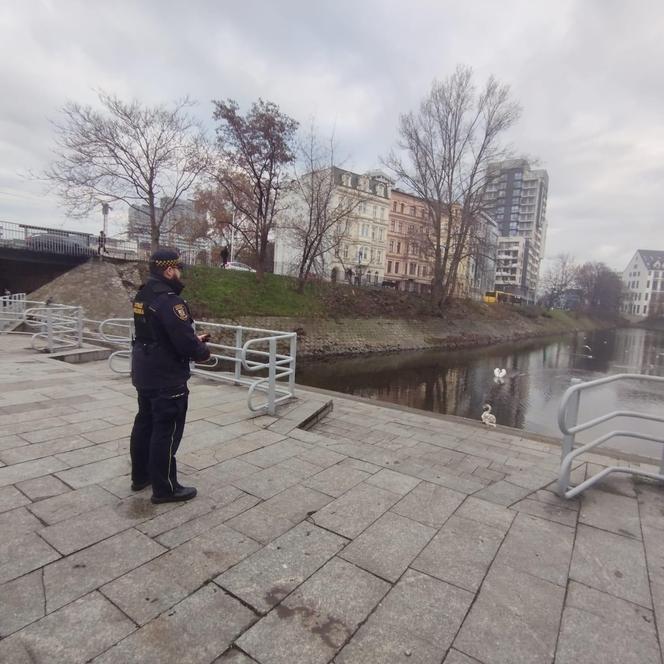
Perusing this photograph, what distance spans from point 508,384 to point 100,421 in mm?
16388

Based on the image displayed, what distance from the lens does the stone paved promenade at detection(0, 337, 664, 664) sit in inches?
75.6

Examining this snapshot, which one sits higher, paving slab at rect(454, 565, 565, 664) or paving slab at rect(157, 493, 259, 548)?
paving slab at rect(454, 565, 565, 664)

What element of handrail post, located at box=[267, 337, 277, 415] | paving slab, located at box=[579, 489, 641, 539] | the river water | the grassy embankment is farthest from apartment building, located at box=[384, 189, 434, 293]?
paving slab, located at box=[579, 489, 641, 539]

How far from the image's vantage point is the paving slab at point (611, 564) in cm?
246

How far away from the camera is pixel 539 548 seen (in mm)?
2842

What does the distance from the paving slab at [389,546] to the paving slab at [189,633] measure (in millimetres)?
801

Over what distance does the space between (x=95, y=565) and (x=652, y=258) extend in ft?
469

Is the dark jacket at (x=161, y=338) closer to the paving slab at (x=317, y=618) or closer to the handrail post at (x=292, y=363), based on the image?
the paving slab at (x=317, y=618)

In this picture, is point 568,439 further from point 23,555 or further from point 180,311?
point 23,555

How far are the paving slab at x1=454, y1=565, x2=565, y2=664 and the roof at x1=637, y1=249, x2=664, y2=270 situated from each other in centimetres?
13755

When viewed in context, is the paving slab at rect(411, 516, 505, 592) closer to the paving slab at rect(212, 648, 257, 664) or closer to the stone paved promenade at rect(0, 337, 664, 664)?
the stone paved promenade at rect(0, 337, 664, 664)

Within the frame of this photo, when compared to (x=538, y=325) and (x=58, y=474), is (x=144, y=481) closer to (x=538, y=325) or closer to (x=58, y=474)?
(x=58, y=474)

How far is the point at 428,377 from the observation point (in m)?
18.5

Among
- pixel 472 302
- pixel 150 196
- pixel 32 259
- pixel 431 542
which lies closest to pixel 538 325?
pixel 472 302
